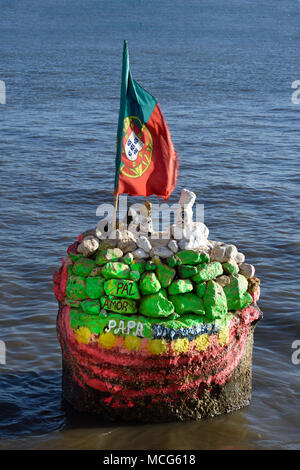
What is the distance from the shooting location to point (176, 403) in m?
6.74

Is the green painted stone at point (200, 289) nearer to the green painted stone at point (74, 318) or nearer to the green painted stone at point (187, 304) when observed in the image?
the green painted stone at point (187, 304)

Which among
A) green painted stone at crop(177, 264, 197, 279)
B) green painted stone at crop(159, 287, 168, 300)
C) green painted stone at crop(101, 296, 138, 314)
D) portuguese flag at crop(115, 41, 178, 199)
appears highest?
portuguese flag at crop(115, 41, 178, 199)

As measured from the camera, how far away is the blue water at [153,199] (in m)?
7.29

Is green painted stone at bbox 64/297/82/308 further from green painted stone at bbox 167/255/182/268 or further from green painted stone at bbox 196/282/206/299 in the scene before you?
green painted stone at bbox 196/282/206/299

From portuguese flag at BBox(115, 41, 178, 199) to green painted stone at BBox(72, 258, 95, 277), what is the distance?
2.44ft

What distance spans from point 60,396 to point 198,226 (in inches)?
97.4

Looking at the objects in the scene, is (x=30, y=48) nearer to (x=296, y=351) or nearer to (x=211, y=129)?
(x=211, y=129)

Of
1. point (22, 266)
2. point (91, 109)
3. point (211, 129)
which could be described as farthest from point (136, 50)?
point (22, 266)

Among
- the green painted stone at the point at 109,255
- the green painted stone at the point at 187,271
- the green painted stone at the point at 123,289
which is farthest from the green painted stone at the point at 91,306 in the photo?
the green painted stone at the point at 187,271

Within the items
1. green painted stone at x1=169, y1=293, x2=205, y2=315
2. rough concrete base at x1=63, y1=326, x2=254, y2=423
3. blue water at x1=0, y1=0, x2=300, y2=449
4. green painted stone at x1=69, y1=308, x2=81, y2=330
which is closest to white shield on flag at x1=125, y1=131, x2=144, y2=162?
green painted stone at x1=169, y1=293, x2=205, y2=315

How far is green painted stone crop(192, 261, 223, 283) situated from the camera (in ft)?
21.8

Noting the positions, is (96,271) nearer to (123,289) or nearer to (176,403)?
(123,289)

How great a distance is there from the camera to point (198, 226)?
23.0 feet

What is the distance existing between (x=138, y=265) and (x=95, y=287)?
45 cm
